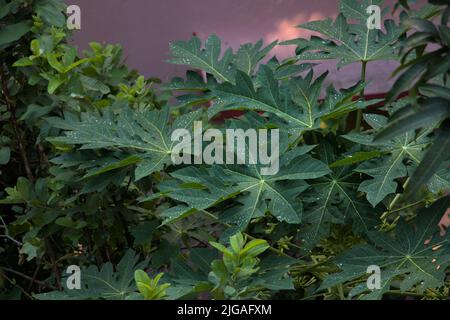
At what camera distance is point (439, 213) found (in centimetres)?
146

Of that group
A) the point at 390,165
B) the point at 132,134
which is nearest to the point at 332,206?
the point at 390,165

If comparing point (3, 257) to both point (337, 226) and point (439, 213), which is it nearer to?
point (337, 226)

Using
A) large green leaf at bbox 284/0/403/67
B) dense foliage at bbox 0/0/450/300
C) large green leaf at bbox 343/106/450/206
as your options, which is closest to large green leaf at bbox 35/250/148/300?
dense foliage at bbox 0/0/450/300

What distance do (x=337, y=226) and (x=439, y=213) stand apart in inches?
10.3

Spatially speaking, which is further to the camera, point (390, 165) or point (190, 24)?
point (190, 24)

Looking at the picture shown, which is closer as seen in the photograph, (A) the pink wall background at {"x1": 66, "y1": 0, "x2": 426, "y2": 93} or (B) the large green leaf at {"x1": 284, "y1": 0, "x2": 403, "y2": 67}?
(B) the large green leaf at {"x1": 284, "y1": 0, "x2": 403, "y2": 67}

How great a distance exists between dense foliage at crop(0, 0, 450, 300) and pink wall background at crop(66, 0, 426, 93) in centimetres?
153

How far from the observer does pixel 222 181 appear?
1.46 metres

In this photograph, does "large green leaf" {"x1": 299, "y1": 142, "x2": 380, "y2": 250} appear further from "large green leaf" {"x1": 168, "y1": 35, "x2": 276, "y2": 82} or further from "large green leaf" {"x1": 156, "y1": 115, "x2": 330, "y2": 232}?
"large green leaf" {"x1": 168, "y1": 35, "x2": 276, "y2": 82}

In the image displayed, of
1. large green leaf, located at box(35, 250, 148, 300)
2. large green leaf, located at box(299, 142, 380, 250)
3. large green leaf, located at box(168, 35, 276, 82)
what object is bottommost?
large green leaf, located at box(35, 250, 148, 300)

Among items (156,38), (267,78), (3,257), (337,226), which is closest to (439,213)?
(337,226)

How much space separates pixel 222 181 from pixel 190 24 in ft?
8.12

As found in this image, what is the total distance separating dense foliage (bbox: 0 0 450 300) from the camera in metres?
1.42

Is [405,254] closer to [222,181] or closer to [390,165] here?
[390,165]
